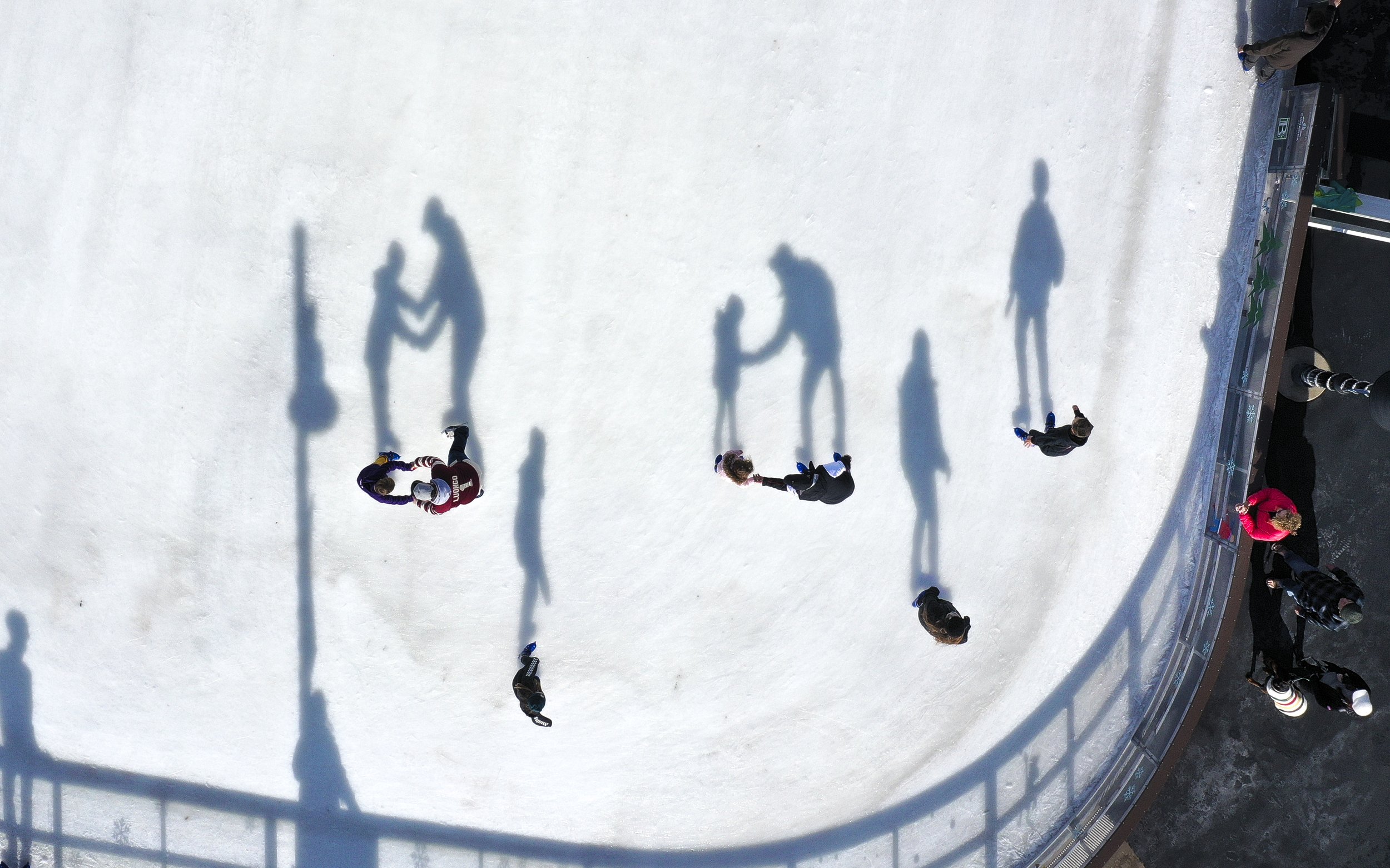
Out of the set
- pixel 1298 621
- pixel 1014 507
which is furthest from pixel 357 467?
pixel 1298 621

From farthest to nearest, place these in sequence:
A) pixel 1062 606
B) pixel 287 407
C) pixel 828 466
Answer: pixel 1062 606 → pixel 287 407 → pixel 828 466

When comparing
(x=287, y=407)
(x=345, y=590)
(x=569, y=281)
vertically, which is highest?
(x=569, y=281)

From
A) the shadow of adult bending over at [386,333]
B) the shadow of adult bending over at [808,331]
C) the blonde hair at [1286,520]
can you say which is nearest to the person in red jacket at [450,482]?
the shadow of adult bending over at [386,333]

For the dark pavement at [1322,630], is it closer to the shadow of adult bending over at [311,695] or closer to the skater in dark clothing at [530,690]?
the skater in dark clothing at [530,690]

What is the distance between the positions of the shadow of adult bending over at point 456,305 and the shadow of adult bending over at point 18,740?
6211 millimetres

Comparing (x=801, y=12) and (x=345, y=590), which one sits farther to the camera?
(x=345, y=590)

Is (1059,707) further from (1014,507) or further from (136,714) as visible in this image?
(136,714)

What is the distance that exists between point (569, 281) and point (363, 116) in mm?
3014

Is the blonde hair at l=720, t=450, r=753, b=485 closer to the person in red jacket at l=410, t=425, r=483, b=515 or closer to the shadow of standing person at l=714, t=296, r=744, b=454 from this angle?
the shadow of standing person at l=714, t=296, r=744, b=454

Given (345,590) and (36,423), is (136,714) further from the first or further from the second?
(36,423)

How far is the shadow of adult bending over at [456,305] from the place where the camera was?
7785 millimetres

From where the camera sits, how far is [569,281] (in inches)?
310

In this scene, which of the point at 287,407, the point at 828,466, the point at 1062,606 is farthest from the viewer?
the point at 1062,606

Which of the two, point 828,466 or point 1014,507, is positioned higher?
point 828,466
